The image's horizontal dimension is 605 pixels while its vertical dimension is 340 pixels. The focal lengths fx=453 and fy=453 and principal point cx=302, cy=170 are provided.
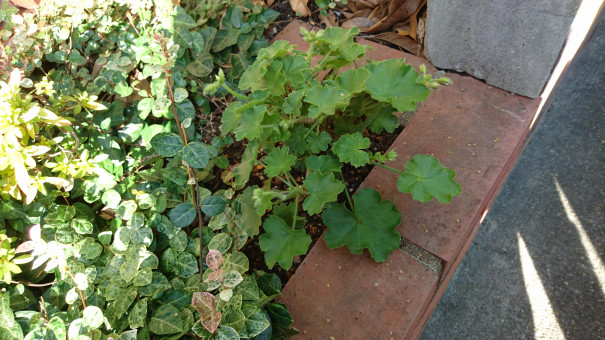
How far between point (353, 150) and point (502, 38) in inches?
27.4

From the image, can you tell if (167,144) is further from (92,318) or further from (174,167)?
(92,318)

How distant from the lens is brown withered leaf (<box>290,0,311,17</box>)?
6.42ft

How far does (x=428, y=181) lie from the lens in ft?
4.23

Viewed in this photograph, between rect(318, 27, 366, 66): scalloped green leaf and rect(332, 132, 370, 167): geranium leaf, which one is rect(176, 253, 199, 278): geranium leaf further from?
rect(318, 27, 366, 66): scalloped green leaf

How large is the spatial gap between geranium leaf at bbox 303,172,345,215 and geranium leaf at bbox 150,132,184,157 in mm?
546

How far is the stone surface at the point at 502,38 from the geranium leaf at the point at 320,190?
774 mm

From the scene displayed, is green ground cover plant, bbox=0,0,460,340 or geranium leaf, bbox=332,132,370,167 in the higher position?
geranium leaf, bbox=332,132,370,167

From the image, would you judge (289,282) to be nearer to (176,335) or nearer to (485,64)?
(176,335)

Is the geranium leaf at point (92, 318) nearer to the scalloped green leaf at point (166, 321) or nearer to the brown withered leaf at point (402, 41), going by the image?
the scalloped green leaf at point (166, 321)

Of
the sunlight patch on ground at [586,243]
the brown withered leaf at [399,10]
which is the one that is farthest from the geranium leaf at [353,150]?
the sunlight patch on ground at [586,243]

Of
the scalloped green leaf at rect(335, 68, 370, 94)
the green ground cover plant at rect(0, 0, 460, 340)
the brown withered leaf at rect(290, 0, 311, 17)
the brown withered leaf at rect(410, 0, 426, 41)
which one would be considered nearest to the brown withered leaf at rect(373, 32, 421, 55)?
the brown withered leaf at rect(410, 0, 426, 41)

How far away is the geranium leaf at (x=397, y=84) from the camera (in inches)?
52.5

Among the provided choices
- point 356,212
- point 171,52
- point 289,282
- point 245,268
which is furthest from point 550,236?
point 171,52

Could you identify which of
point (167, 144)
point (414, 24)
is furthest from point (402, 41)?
point (167, 144)
